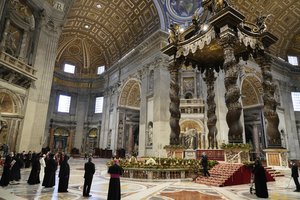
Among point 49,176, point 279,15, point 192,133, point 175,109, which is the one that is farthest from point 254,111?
point 49,176

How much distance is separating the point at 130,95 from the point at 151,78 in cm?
524

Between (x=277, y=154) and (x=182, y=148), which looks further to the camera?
(x=182, y=148)

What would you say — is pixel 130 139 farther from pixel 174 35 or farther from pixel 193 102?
pixel 174 35

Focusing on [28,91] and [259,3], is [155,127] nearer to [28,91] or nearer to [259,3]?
[28,91]

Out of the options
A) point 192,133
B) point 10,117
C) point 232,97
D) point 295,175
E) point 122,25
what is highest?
point 122,25

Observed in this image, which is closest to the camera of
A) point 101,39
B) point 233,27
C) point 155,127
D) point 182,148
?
point 233,27

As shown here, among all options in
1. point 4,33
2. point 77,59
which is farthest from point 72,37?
point 4,33

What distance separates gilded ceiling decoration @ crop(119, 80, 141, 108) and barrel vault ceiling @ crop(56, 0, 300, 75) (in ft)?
14.4

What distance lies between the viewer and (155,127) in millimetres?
16266

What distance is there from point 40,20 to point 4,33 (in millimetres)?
2782

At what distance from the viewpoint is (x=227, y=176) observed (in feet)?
22.1

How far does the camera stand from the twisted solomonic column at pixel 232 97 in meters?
7.34

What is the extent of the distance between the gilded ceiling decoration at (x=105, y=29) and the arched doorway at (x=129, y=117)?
462 cm

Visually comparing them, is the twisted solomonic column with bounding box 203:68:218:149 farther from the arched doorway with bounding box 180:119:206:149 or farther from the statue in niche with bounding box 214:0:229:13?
the arched doorway with bounding box 180:119:206:149
